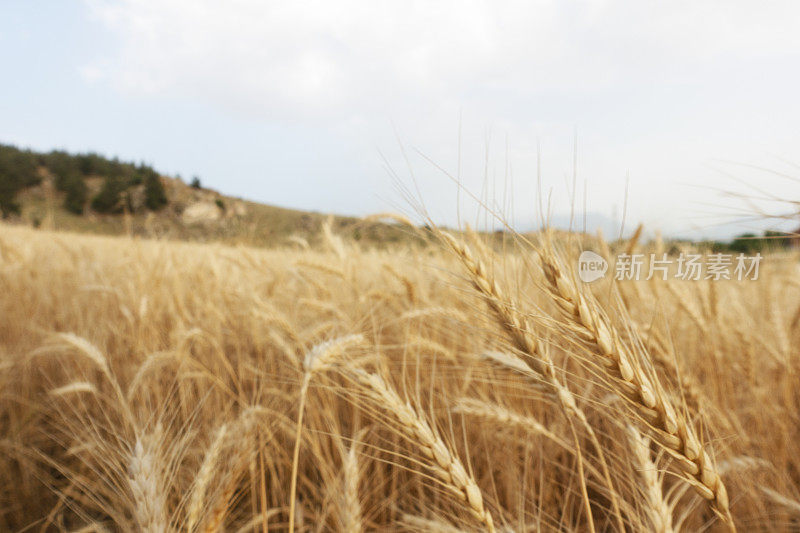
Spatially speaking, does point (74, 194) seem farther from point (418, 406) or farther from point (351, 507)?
point (418, 406)

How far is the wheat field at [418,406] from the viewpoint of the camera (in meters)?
0.78

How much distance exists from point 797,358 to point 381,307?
2.12 metres

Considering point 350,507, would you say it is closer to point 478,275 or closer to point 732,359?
point 478,275

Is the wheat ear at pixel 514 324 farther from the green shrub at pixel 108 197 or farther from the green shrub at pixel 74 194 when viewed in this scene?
the green shrub at pixel 74 194

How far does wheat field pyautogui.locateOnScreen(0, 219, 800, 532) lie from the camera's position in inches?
30.5

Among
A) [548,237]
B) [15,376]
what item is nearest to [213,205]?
[15,376]

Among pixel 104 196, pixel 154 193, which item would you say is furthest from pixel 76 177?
pixel 154 193

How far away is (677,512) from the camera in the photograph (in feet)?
4.74

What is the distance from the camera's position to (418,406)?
2.83 feet

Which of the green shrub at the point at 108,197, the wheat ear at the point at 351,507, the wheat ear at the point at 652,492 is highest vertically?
the green shrub at the point at 108,197

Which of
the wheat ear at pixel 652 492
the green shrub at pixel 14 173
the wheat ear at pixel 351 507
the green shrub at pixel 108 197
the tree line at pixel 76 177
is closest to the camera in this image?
the wheat ear at pixel 652 492

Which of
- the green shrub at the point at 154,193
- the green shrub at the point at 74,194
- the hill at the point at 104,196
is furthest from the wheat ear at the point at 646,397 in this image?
the green shrub at the point at 74,194

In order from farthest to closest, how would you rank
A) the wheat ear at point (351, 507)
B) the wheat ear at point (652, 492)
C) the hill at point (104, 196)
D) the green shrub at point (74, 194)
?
1. the green shrub at point (74, 194)
2. the hill at point (104, 196)
3. the wheat ear at point (351, 507)
4. the wheat ear at point (652, 492)

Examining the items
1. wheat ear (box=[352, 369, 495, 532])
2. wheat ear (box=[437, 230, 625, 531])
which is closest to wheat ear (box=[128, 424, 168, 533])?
wheat ear (box=[352, 369, 495, 532])
